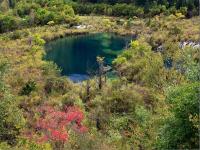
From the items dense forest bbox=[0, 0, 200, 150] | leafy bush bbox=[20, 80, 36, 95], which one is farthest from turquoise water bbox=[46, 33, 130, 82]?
leafy bush bbox=[20, 80, 36, 95]

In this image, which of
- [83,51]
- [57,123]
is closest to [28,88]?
[57,123]

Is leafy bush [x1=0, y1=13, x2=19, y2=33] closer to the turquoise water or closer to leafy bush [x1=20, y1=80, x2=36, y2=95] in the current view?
the turquoise water

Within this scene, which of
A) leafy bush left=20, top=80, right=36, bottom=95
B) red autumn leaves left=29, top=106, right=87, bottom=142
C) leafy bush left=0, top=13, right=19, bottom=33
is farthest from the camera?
leafy bush left=0, top=13, right=19, bottom=33

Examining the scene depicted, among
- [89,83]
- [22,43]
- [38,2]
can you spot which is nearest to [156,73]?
[89,83]

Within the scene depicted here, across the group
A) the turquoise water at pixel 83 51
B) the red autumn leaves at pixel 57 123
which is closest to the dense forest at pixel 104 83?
the red autumn leaves at pixel 57 123

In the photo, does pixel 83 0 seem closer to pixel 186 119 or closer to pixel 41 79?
pixel 41 79

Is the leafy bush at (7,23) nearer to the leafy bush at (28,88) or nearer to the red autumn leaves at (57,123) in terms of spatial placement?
the leafy bush at (28,88)
